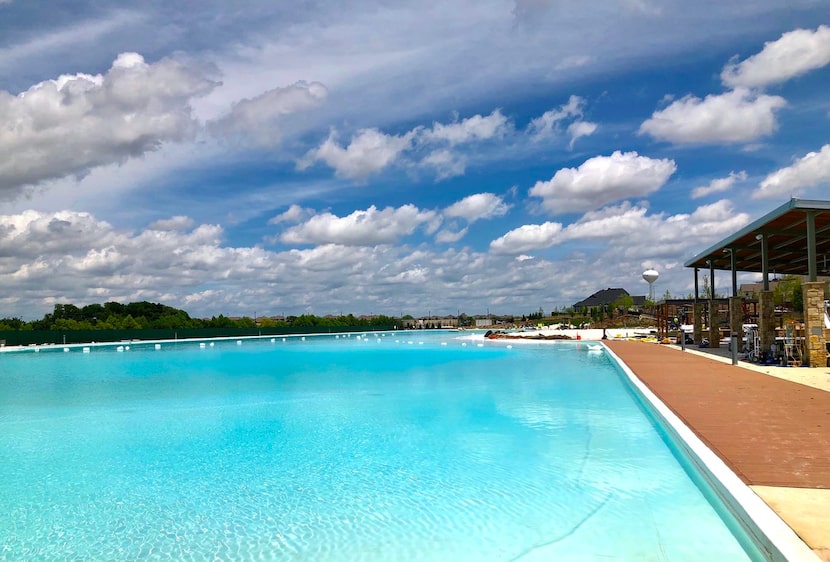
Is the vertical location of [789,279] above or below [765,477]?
above

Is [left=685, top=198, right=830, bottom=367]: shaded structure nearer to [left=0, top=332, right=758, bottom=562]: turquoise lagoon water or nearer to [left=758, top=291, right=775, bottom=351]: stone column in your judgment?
[left=758, top=291, right=775, bottom=351]: stone column

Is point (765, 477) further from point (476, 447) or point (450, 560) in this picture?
point (476, 447)

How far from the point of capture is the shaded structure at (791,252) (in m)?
13.3

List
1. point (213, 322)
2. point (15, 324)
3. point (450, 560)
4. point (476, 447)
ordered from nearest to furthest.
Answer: point (450, 560) < point (476, 447) < point (15, 324) < point (213, 322)

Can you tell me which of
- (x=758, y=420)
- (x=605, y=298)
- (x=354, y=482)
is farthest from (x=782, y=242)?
(x=605, y=298)

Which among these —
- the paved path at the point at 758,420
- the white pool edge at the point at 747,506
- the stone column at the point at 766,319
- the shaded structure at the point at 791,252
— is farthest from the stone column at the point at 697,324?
the white pool edge at the point at 747,506

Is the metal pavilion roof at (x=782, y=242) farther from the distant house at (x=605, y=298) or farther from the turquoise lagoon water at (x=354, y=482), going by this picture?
the distant house at (x=605, y=298)

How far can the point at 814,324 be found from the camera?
13445 millimetres

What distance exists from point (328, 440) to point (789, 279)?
1815 inches

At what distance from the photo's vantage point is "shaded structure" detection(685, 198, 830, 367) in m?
13.3

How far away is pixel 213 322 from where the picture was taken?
250 ft

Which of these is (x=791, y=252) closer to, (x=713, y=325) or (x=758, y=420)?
(x=713, y=325)

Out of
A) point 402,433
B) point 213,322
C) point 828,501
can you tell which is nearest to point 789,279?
point 402,433

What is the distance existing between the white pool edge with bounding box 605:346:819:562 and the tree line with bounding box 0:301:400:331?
5686cm
